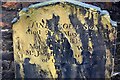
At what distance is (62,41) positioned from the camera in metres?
2.39

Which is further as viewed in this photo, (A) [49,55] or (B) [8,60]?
(B) [8,60]

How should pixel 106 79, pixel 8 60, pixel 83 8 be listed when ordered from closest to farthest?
pixel 83 8
pixel 106 79
pixel 8 60

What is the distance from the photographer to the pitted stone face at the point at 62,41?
2312 millimetres

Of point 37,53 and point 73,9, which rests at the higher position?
point 73,9

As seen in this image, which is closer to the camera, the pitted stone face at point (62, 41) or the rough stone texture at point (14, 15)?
the pitted stone face at point (62, 41)

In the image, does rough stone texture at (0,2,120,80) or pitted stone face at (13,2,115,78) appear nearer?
pitted stone face at (13,2,115,78)

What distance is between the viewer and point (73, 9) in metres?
2.30

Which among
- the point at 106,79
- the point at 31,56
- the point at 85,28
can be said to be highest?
the point at 85,28

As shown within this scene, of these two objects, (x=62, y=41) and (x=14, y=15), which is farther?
(x=14, y=15)

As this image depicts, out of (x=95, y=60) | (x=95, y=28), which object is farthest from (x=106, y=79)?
(x=95, y=28)

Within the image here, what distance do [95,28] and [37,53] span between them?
428mm

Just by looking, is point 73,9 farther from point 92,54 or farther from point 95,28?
point 92,54

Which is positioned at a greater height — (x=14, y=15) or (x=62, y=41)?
(x=14, y=15)

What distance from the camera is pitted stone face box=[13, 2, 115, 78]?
2312mm
